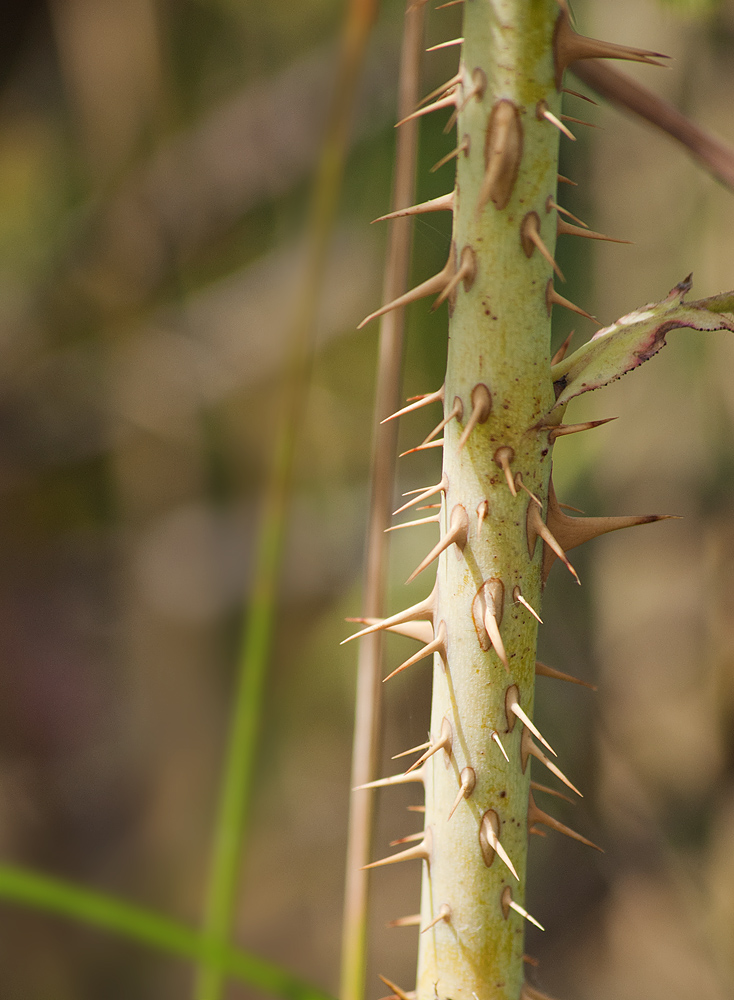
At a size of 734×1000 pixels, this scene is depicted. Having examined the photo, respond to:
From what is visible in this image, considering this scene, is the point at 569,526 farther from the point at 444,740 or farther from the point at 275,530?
the point at 275,530

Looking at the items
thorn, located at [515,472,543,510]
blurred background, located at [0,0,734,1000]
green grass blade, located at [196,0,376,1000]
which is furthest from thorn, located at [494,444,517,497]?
blurred background, located at [0,0,734,1000]

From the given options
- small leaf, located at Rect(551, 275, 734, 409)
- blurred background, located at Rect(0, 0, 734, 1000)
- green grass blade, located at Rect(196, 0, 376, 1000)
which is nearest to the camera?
small leaf, located at Rect(551, 275, 734, 409)

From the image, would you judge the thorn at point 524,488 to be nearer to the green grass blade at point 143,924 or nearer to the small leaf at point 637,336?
the small leaf at point 637,336

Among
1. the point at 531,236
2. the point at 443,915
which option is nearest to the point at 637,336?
the point at 531,236

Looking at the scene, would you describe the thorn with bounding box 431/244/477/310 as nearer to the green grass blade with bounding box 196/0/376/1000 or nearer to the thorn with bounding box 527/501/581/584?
the thorn with bounding box 527/501/581/584

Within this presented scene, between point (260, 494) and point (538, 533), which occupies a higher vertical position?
point (260, 494)

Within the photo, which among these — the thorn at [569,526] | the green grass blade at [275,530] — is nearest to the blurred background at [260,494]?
the green grass blade at [275,530]
